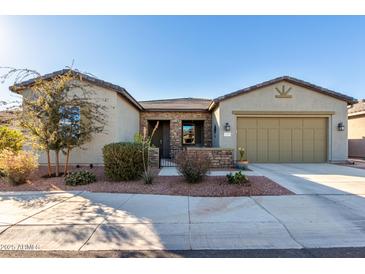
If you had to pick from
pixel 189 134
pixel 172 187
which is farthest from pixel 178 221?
pixel 189 134

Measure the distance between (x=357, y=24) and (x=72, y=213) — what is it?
10.4 meters

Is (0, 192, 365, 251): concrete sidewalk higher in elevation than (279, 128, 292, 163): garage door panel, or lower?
lower

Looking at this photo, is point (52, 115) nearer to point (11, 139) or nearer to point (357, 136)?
point (11, 139)

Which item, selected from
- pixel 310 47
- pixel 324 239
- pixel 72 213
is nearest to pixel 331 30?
pixel 310 47

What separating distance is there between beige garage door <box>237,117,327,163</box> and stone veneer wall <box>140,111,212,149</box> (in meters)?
3.06

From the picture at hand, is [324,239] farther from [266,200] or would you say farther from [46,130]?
[46,130]

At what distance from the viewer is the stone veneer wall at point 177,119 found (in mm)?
15562

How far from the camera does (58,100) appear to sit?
28.4ft

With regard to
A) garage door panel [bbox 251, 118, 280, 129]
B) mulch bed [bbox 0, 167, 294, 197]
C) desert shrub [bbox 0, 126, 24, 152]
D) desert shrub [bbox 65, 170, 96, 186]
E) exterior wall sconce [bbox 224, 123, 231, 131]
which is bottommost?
mulch bed [bbox 0, 167, 294, 197]

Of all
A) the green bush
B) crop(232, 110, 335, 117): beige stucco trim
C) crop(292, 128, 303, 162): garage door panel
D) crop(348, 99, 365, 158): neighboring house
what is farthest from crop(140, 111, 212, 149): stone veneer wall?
crop(348, 99, 365, 158): neighboring house

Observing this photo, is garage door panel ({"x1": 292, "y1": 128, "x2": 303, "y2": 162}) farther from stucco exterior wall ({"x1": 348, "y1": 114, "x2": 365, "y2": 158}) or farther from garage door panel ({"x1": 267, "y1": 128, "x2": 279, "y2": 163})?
stucco exterior wall ({"x1": 348, "y1": 114, "x2": 365, "y2": 158})

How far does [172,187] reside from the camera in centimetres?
720

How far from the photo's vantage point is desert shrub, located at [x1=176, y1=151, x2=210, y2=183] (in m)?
7.60

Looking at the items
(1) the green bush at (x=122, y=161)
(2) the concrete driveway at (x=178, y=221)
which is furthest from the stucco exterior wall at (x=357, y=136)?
(1) the green bush at (x=122, y=161)
